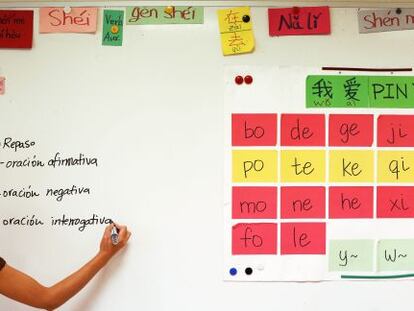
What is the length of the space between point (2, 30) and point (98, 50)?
26 cm

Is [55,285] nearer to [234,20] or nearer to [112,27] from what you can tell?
[112,27]

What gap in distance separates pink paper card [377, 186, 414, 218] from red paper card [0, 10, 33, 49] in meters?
Result: 1.04

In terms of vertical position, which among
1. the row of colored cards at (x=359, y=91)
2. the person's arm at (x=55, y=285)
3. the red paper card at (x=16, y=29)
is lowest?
the person's arm at (x=55, y=285)

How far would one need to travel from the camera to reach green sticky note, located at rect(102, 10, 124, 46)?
1.00m

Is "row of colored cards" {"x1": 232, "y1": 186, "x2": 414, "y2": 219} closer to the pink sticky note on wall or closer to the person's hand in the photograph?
the person's hand

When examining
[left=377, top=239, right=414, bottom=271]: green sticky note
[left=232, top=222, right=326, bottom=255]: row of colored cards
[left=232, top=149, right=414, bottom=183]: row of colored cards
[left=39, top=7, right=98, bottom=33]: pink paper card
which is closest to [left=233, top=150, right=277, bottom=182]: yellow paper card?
[left=232, top=149, right=414, bottom=183]: row of colored cards

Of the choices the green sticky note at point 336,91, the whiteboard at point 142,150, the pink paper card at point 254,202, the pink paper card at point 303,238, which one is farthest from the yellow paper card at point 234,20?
the pink paper card at point 303,238

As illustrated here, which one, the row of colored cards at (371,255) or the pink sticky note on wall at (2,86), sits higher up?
the pink sticky note on wall at (2,86)

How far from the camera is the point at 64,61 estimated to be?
3.29ft

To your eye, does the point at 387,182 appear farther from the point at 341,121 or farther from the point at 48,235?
the point at 48,235

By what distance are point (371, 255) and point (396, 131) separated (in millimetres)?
346

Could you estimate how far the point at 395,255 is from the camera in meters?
1.02

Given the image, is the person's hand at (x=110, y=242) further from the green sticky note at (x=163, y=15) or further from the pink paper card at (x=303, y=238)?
the green sticky note at (x=163, y=15)

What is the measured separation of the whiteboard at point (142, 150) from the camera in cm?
100
